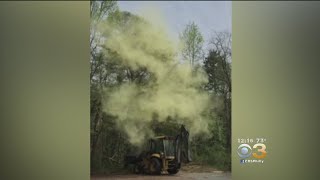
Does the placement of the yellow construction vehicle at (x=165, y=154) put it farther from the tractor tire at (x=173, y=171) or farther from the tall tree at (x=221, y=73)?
the tall tree at (x=221, y=73)

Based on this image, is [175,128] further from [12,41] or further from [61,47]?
[12,41]

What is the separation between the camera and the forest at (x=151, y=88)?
6051mm

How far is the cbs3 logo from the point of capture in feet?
19.9

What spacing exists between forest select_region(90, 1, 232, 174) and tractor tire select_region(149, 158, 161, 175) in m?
0.26

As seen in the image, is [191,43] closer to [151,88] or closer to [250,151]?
[151,88]

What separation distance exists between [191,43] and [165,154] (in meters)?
1.35

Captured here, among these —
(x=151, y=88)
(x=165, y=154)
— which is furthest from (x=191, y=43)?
(x=165, y=154)

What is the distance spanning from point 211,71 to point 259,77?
570mm

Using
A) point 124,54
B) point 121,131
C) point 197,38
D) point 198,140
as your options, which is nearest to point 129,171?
point 121,131

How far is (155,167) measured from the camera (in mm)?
6074

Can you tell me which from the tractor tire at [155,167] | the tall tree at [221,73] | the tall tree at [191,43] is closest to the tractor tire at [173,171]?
the tractor tire at [155,167]

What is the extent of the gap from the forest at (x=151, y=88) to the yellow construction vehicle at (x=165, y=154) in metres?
0.08

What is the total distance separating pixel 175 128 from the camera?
607cm

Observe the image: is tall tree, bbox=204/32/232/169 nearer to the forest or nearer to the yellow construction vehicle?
the forest
